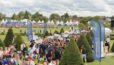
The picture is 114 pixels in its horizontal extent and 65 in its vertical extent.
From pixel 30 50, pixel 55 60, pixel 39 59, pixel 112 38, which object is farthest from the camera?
pixel 112 38

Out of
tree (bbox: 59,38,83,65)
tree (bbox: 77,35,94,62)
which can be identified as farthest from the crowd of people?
tree (bbox: 77,35,94,62)

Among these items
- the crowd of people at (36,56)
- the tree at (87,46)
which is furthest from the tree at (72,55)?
the tree at (87,46)

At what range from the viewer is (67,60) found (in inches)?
370

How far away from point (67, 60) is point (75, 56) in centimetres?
46

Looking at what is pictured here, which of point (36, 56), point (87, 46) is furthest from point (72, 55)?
point (87, 46)

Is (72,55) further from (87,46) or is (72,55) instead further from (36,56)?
(87,46)

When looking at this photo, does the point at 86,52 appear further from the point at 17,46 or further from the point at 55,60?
the point at 17,46

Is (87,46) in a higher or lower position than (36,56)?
higher

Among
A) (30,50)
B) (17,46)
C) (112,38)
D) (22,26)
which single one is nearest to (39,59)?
(30,50)

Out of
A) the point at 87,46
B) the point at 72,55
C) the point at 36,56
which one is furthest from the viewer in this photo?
the point at 87,46

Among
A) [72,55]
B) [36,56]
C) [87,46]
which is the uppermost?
[72,55]

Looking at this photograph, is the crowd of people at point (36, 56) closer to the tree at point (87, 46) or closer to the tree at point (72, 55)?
the tree at point (72, 55)

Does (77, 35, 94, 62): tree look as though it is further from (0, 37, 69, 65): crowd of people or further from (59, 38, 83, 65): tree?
(59, 38, 83, 65): tree

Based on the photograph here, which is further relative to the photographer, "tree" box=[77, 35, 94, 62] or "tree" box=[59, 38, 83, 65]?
"tree" box=[77, 35, 94, 62]
